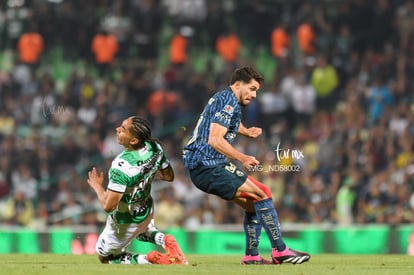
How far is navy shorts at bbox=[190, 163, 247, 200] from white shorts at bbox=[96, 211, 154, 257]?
801 mm

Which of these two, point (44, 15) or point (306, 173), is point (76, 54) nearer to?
point (44, 15)

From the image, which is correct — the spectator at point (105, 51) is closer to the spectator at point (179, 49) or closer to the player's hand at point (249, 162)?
the spectator at point (179, 49)

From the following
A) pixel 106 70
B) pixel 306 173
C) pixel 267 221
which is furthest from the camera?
pixel 106 70

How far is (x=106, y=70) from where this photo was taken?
24641 millimetres

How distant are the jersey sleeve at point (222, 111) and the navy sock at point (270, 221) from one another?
2.87 ft

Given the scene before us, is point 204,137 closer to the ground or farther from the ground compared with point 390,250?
farther from the ground

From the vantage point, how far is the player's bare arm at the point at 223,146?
36.5 ft

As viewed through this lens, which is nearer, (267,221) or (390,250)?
(267,221)

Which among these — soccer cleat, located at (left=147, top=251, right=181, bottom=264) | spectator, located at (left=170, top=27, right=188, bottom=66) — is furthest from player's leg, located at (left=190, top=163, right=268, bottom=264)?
spectator, located at (left=170, top=27, right=188, bottom=66)

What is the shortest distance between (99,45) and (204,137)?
13312mm

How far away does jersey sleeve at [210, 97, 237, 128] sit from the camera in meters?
11.5

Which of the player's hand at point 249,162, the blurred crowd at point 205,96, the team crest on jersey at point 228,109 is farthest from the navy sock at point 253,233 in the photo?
the blurred crowd at point 205,96

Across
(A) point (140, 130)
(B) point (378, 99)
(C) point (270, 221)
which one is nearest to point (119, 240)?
(A) point (140, 130)

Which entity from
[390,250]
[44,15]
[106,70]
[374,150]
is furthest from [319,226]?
[44,15]
